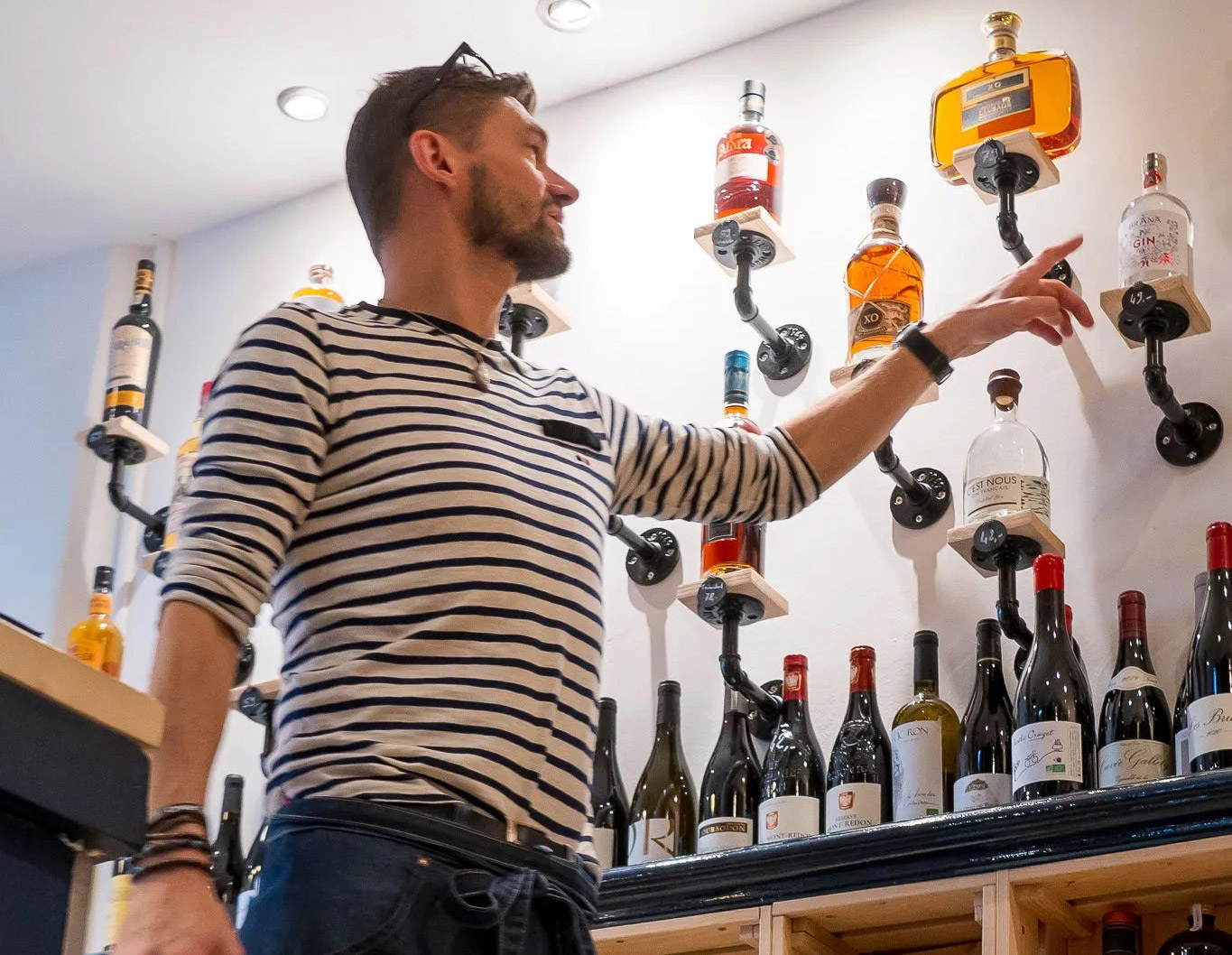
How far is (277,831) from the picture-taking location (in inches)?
41.1

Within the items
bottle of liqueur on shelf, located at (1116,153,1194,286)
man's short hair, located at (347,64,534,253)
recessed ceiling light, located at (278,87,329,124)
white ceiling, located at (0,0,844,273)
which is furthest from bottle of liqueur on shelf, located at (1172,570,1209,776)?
recessed ceiling light, located at (278,87,329,124)

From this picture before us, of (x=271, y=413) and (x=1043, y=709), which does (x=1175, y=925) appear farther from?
(x=271, y=413)

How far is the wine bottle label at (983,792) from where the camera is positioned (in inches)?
73.7

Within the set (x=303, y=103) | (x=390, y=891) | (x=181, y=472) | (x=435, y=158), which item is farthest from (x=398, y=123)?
(x=303, y=103)

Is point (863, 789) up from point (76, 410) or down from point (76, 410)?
down

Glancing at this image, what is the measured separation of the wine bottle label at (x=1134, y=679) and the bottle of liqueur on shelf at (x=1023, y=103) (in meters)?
0.66

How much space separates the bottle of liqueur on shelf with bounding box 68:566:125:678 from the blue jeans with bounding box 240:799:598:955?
1970 mm

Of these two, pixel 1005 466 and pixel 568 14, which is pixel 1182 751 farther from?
pixel 568 14

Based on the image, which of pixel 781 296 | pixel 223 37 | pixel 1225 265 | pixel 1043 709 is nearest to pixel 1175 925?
pixel 1043 709

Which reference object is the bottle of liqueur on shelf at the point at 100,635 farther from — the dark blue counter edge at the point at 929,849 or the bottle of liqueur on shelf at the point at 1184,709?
the bottle of liqueur on shelf at the point at 1184,709

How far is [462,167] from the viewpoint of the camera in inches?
54.8

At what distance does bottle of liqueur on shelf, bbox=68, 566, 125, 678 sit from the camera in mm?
2891

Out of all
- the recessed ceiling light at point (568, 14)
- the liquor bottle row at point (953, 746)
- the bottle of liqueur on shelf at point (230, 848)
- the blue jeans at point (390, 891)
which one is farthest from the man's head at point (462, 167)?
the bottle of liqueur on shelf at point (230, 848)

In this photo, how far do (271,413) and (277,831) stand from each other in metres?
0.26
